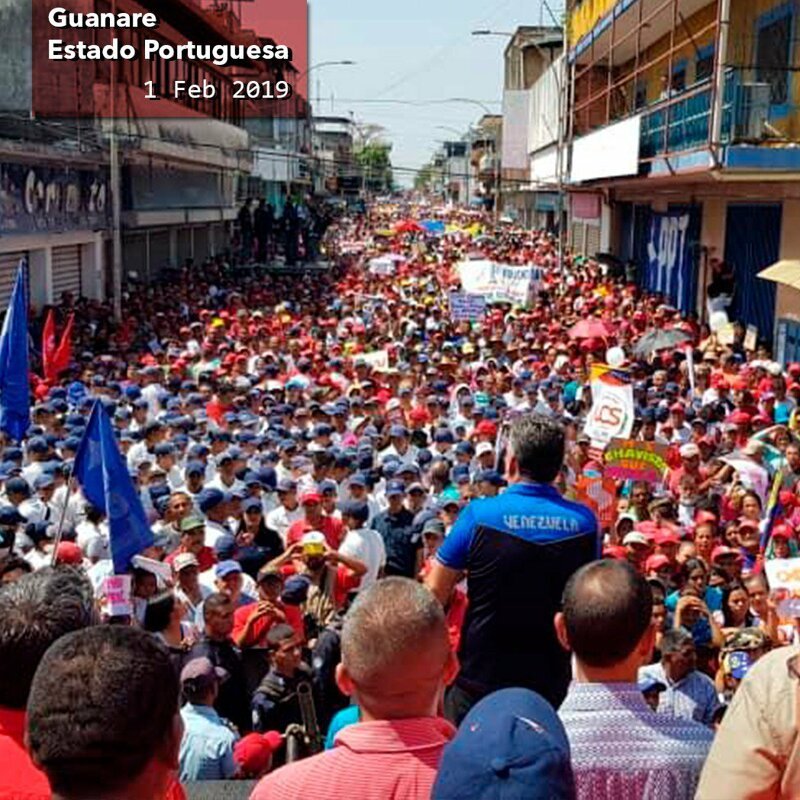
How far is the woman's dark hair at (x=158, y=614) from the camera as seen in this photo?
5801mm

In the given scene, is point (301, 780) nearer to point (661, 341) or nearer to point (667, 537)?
point (667, 537)

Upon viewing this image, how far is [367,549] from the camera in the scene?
8008 mm

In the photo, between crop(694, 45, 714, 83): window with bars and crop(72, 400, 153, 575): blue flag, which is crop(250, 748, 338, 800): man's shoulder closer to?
crop(72, 400, 153, 575): blue flag

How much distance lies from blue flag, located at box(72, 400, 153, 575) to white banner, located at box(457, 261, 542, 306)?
546 inches

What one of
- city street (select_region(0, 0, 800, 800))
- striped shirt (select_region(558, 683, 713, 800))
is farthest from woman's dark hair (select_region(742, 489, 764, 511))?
striped shirt (select_region(558, 683, 713, 800))

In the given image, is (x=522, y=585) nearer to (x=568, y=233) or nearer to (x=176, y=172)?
(x=176, y=172)

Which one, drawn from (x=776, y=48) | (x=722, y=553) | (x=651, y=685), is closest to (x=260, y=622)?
(x=651, y=685)

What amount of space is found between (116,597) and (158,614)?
0.78 feet

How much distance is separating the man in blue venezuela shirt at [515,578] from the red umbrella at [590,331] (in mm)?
13212

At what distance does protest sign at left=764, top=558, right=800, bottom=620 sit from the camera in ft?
19.7

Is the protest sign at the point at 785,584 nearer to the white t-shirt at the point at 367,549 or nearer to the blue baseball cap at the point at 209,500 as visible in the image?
the white t-shirt at the point at 367,549

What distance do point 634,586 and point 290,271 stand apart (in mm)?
34283

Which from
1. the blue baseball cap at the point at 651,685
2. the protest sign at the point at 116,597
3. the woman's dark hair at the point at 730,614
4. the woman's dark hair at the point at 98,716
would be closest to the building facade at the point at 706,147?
the woman's dark hair at the point at 730,614

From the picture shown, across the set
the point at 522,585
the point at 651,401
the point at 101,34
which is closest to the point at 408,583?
the point at 522,585
